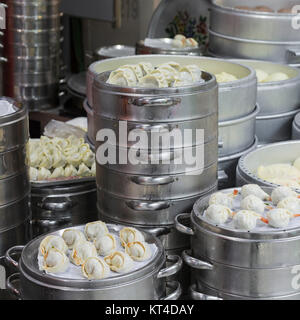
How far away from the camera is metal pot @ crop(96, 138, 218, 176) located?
6.04 ft

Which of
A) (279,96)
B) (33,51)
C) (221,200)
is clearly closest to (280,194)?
(221,200)

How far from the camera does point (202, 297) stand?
171 cm

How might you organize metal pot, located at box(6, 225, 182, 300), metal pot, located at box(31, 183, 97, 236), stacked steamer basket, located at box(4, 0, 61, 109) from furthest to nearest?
stacked steamer basket, located at box(4, 0, 61, 109) < metal pot, located at box(31, 183, 97, 236) < metal pot, located at box(6, 225, 182, 300)

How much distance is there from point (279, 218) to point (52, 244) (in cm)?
60

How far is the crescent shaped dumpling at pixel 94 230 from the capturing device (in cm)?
175

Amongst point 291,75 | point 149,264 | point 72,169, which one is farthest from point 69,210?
point 291,75

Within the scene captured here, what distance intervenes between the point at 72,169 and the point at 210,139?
67cm

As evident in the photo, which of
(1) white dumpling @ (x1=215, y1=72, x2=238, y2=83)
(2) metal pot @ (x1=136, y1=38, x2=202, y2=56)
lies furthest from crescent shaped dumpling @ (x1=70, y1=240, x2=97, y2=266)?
(2) metal pot @ (x1=136, y1=38, x2=202, y2=56)

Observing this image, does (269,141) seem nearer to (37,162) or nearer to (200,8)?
(37,162)

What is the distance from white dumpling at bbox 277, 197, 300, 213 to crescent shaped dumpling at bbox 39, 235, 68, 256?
0.60 m

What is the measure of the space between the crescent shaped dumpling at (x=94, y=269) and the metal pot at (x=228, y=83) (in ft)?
2.88

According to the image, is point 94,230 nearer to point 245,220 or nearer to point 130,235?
point 130,235

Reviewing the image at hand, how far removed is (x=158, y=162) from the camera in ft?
6.07

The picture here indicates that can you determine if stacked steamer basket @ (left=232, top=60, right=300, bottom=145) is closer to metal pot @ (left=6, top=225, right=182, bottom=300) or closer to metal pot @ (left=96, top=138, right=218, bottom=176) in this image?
metal pot @ (left=96, top=138, right=218, bottom=176)
